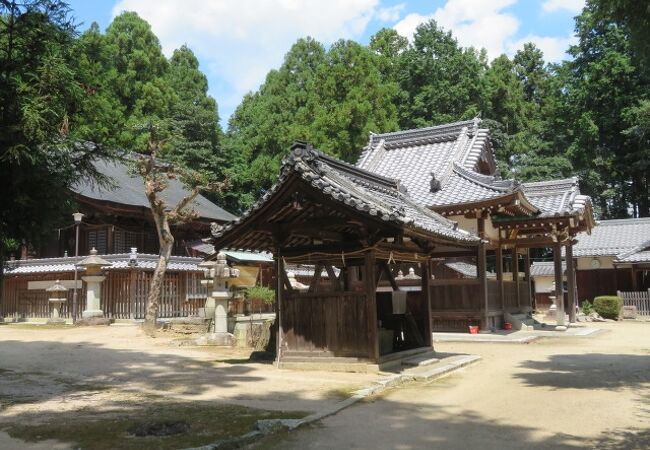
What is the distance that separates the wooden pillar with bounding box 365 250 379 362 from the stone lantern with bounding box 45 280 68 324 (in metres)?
18.6

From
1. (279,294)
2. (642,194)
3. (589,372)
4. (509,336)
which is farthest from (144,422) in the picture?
(642,194)

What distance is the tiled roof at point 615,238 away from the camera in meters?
36.2

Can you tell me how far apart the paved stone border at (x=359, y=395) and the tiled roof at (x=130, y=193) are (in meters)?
18.0

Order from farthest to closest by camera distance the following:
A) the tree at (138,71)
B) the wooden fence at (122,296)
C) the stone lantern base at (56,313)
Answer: the tree at (138,71)
the wooden fence at (122,296)
the stone lantern base at (56,313)

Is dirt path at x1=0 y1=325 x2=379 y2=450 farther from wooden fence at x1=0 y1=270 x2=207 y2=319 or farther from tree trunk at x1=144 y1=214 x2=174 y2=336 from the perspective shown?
wooden fence at x1=0 y1=270 x2=207 y2=319

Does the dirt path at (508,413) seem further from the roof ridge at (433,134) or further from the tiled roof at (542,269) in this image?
the tiled roof at (542,269)

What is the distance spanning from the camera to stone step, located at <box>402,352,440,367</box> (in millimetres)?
12191

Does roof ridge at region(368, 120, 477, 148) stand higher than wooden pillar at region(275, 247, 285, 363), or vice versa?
roof ridge at region(368, 120, 477, 148)

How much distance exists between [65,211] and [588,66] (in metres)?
45.3

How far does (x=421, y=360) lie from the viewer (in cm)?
1266

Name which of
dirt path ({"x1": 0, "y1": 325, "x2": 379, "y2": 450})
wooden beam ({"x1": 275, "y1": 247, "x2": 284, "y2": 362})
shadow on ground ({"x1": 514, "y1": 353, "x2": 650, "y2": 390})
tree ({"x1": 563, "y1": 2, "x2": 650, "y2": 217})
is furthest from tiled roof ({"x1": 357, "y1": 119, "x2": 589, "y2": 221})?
tree ({"x1": 563, "y1": 2, "x2": 650, "y2": 217})

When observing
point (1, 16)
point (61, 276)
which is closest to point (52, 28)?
point (1, 16)

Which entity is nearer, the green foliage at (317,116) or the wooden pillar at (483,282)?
the wooden pillar at (483,282)

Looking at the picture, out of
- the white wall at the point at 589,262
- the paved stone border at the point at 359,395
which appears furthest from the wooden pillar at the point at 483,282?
the white wall at the point at 589,262
